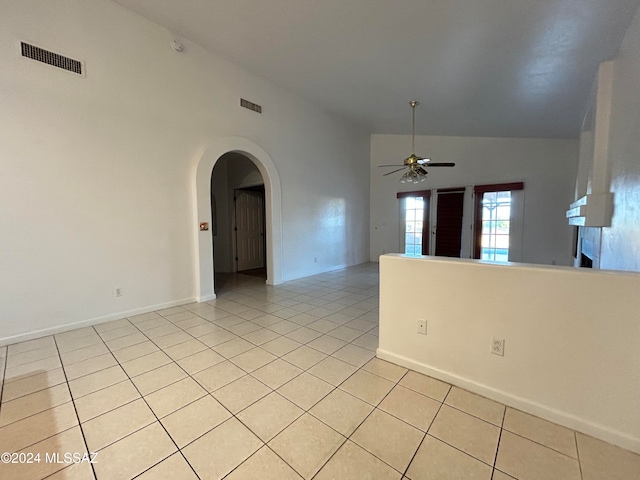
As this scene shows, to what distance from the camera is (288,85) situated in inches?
193

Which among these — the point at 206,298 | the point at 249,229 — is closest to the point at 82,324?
the point at 206,298

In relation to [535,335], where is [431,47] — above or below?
above

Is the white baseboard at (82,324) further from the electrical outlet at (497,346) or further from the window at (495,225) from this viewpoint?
the window at (495,225)

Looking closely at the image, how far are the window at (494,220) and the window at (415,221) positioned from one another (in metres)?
1.15

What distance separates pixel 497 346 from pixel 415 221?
572 cm

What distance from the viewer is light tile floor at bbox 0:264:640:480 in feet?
4.25

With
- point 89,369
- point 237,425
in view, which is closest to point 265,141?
point 89,369

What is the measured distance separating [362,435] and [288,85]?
5.30m

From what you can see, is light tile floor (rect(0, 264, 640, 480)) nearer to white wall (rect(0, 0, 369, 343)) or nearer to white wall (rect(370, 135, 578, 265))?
white wall (rect(0, 0, 369, 343))

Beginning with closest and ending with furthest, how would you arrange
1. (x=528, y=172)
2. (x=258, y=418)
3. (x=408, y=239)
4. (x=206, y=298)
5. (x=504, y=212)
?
(x=258, y=418), (x=206, y=298), (x=528, y=172), (x=504, y=212), (x=408, y=239)

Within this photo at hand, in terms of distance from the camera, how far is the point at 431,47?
9.66 ft

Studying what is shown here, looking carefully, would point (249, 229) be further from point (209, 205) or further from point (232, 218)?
point (209, 205)

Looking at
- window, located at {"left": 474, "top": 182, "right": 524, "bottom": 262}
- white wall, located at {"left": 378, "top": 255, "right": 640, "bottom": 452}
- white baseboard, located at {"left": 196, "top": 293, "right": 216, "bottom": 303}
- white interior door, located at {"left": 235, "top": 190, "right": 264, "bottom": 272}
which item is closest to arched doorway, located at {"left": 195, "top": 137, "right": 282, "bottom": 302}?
white baseboard, located at {"left": 196, "top": 293, "right": 216, "bottom": 303}

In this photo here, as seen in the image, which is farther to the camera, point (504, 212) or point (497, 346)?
point (504, 212)
